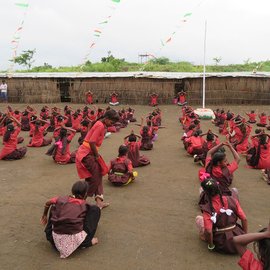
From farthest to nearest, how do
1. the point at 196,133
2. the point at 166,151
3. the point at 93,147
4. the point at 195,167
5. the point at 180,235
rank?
the point at 166,151
the point at 196,133
the point at 195,167
the point at 93,147
the point at 180,235

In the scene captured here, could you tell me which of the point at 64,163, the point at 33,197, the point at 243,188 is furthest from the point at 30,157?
the point at 243,188

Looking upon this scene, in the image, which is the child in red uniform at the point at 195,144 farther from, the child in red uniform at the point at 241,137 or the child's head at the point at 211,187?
the child's head at the point at 211,187

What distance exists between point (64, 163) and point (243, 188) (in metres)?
4.81

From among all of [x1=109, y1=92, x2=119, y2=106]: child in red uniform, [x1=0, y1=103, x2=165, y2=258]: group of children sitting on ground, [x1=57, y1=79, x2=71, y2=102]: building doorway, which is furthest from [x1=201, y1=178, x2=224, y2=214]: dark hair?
[x1=57, y1=79, x2=71, y2=102]: building doorway

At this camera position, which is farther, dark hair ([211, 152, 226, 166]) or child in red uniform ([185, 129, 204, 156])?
child in red uniform ([185, 129, 204, 156])

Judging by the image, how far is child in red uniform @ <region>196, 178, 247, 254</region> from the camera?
4.64m

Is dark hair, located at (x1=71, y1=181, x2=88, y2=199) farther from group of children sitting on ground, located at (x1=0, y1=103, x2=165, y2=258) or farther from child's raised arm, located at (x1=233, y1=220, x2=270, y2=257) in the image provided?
child's raised arm, located at (x1=233, y1=220, x2=270, y2=257)

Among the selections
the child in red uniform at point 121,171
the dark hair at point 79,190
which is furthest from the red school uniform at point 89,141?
the child in red uniform at point 121,171

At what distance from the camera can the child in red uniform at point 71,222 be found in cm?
464

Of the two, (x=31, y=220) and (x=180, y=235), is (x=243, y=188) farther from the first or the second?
(x=31, y=220)

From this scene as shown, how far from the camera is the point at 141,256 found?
15.3 ft

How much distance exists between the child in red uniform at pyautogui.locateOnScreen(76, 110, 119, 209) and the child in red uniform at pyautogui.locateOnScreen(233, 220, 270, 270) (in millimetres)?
3085

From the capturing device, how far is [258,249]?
3.17 m

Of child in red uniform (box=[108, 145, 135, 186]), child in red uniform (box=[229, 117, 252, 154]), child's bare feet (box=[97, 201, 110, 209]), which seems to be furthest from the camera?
child in red uniform (box=[229, 117, 252, 154])
